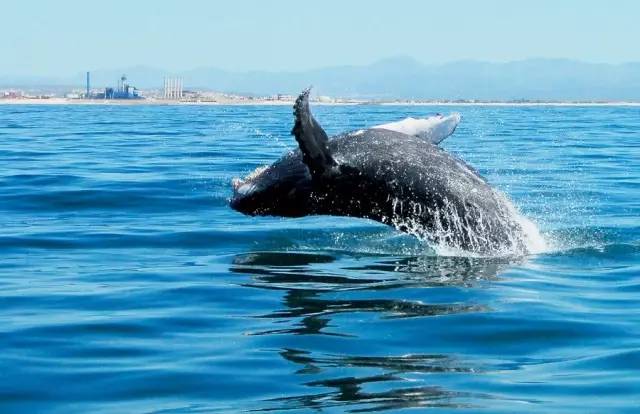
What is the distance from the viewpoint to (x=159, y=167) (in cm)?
2191

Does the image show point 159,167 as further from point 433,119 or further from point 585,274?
point 585,274

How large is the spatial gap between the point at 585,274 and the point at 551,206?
578 cm

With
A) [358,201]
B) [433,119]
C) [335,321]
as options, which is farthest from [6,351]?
[433,119]

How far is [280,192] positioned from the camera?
1132cm

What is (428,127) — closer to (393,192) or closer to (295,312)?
(393,192)

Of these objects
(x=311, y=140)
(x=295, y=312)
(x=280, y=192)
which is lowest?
(x=295, y=312)

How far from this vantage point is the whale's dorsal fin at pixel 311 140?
10.1 metres

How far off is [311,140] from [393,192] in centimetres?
121

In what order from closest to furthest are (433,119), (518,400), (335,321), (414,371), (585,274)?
(518,400) → (414,371) → (335,321) → (585,274) → (433,119)

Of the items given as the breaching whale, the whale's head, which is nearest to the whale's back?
the breaching whale

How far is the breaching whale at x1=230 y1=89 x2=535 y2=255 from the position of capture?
11.1 m

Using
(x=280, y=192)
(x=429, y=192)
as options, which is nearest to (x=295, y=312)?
Answer: (x=280, y=192)

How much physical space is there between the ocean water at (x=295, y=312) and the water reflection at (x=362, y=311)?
0.07 ft

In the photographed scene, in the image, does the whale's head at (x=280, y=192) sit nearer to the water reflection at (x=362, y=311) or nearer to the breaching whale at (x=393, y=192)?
the breaching whale at (x=393, y=192)
